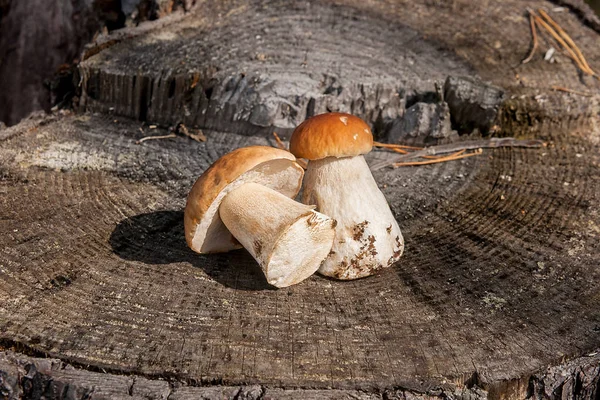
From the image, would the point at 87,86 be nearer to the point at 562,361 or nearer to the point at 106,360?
the point at 106,360

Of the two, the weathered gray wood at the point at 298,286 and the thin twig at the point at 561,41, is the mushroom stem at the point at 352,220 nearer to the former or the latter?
the weathered gray wood at the point at 298,286

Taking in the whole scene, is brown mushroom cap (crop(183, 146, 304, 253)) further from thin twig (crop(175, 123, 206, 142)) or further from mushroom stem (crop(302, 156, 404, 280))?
thin twig (crop(175, 123, 206, 142))

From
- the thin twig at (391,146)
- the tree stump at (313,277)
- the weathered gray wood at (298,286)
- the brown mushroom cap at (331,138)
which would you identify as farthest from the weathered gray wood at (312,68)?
the brown mushroom cap at (331,138)

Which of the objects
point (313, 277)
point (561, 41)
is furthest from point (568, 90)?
point (313, 277)

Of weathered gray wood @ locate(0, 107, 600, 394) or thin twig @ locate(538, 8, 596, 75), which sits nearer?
weathered gray wood @ locate(0, 107, 600, 394)

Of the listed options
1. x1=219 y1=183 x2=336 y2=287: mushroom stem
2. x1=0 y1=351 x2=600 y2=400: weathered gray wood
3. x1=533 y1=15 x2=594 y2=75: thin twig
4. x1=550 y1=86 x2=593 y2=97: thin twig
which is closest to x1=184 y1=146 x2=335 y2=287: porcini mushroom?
x1=219 y1=183 x2=336 y2=287: mushroom stem
